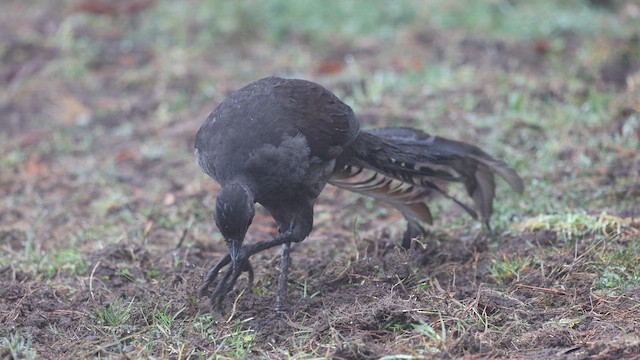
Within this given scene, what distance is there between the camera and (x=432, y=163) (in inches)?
211

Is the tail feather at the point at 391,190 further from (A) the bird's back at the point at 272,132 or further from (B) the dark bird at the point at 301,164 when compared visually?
(A) the bird's back at the point at 272,132

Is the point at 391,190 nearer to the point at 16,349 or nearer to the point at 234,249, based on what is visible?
the point at 234,249

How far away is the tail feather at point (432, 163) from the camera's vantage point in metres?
5.25

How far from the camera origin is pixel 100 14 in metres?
10.5

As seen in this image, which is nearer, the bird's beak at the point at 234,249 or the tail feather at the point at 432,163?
the bird's beak at the point at 234,249

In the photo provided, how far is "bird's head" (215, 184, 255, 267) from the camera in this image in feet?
14.0

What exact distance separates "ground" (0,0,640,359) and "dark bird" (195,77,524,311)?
0.83 ft

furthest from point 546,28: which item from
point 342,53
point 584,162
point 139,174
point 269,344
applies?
point 269,344

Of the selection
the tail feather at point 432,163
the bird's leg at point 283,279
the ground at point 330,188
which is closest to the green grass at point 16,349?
the ground at point 330,188

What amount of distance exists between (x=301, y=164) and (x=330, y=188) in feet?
6.33

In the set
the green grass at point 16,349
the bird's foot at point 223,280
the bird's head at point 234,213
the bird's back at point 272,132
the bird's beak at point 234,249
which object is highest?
the bird's back at point 272,132

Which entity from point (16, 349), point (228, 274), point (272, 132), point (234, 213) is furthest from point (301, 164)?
point (16, 349)

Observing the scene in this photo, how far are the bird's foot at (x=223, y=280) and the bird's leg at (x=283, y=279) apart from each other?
0.18m

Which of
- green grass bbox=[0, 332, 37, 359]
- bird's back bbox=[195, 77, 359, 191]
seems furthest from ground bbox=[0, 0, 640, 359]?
bird's back bbox=[195, 77, 359, 191]
